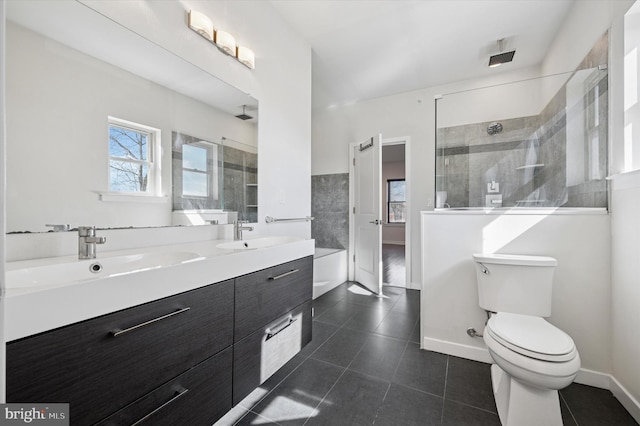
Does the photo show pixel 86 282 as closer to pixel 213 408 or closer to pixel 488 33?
pixel 213 408

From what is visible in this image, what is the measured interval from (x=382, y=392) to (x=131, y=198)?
1706mm

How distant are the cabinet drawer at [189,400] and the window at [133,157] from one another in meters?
0.86

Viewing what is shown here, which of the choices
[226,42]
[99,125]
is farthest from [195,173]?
[226,42]

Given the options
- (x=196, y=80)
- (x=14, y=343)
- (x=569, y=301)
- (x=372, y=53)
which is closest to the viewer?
(x=14, y=343)

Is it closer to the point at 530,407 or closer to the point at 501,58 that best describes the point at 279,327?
the point at 530,407

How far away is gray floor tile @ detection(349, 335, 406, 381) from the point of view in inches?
68.2

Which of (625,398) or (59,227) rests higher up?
(59,227)

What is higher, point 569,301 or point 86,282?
point 86,282

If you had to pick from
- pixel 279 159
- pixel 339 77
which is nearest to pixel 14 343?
pixel 279 159

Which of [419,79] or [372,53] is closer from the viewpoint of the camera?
[372,53]

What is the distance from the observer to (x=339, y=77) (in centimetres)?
332

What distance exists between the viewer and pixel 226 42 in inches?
66.4

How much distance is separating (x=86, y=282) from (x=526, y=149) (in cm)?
269

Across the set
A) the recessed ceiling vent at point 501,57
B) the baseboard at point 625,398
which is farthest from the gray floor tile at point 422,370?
the recessed ceiling vent at point 501,57
